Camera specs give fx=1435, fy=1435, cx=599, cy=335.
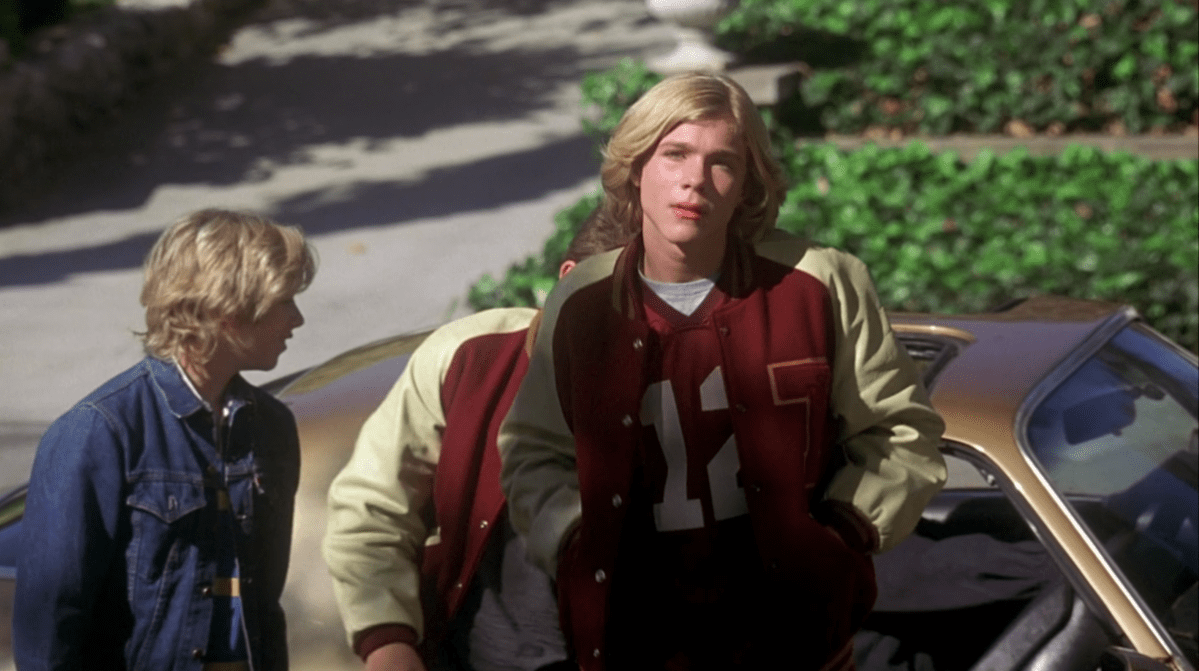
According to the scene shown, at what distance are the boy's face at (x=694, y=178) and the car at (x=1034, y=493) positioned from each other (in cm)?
98

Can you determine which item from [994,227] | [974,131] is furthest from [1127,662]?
[974,131]

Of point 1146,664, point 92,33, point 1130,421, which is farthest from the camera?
point 92,33

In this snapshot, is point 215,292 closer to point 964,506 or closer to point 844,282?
point 844,282

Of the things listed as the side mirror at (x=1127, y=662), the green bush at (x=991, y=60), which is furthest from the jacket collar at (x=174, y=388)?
the green bush at (x=991, y=60)

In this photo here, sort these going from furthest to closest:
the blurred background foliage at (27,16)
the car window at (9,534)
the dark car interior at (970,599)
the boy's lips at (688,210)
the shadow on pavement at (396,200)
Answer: the blurred background foliage at (27,16) → the shadow on pavement at (396,200) → the car window at (9,534) → the dark car interior at (970,599) → the boy's lips at (688,210)

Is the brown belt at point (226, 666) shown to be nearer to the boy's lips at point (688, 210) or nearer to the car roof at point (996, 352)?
the boy's lips at point (688, 210)

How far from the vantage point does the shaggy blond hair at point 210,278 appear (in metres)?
2.26

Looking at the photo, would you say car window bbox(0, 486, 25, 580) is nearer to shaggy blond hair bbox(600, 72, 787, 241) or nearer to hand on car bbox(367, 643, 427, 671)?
hand on car bbox(367, 643, 427, 671)

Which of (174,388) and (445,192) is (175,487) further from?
(445,192)

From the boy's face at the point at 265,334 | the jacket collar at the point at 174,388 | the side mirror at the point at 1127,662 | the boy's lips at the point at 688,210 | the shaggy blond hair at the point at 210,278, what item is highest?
the boy's lips at the point at 688,210

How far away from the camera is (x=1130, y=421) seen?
324 cm

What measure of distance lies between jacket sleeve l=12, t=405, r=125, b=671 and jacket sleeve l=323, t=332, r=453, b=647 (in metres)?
0.35

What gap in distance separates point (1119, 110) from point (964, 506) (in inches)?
178

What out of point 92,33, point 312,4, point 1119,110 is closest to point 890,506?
point 1119,110
